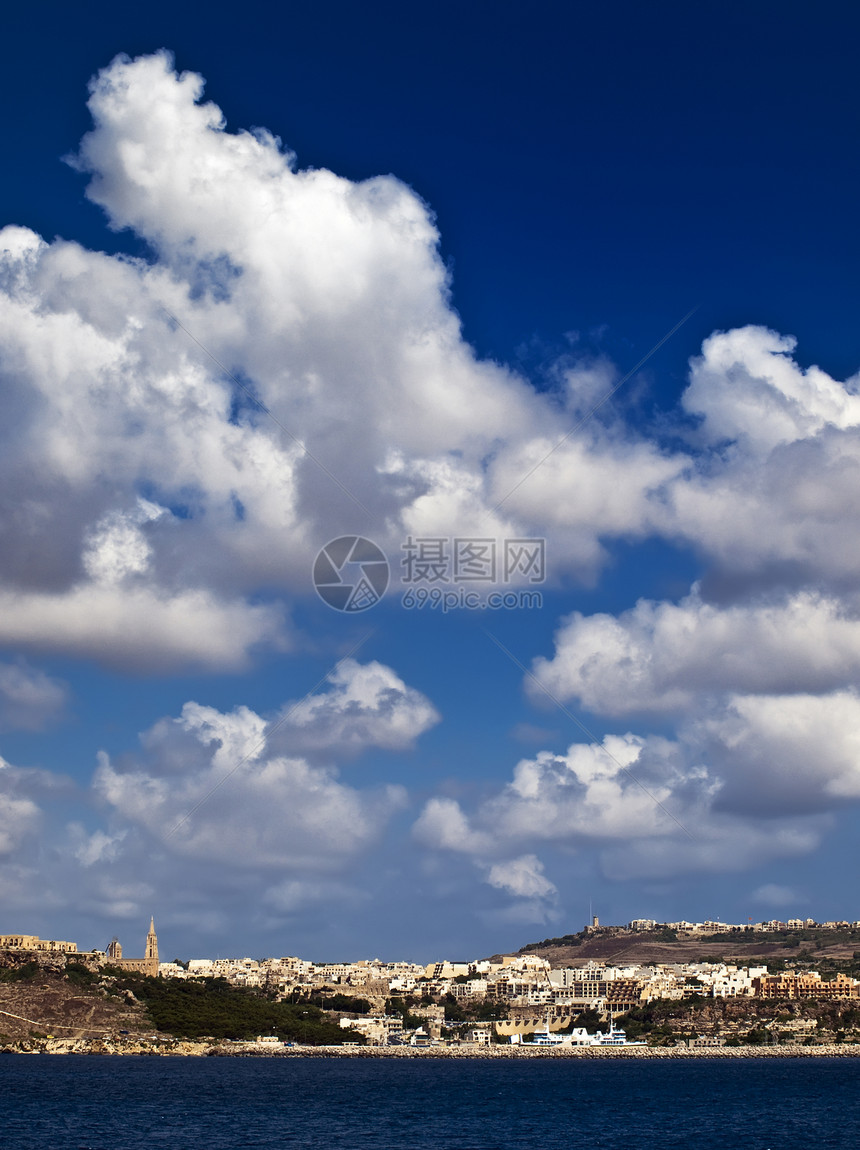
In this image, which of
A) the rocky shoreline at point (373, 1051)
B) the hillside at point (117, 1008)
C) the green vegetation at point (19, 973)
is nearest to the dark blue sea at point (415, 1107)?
the rocky shoreline at point (373, 1051)

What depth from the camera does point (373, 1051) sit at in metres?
164

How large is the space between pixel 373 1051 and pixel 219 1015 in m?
20.5

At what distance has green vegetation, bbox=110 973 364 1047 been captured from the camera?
158 m

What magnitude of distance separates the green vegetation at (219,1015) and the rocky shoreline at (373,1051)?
4619 mm

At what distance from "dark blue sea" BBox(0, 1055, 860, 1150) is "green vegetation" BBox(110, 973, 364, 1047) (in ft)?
94.0

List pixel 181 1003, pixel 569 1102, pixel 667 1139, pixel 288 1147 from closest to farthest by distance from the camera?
pixel 288 1147 < pixel 667 1139 < pixel 569 1102 < pixel 181 1003

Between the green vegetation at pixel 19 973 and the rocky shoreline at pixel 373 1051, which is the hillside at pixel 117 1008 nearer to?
the green vegetation at pixel 19 973

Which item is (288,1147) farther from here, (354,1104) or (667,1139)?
(354,1104)

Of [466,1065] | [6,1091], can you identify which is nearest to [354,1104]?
[6,1091]

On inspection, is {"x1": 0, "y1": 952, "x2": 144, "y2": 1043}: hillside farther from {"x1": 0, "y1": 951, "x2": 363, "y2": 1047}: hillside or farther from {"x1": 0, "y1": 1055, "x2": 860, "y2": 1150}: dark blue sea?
{"x1": 0, "y1": 1055, "x2": 860, "y2": 1150}: dark blue sea

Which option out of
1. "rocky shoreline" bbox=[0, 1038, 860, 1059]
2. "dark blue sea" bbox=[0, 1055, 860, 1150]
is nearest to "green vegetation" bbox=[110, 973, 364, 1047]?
"rocky shoreline" bbox=[0, 1038, 860, 1059]

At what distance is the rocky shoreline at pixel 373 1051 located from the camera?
145375 millimetres

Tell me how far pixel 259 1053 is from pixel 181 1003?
16088mm

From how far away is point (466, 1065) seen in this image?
146 metres
